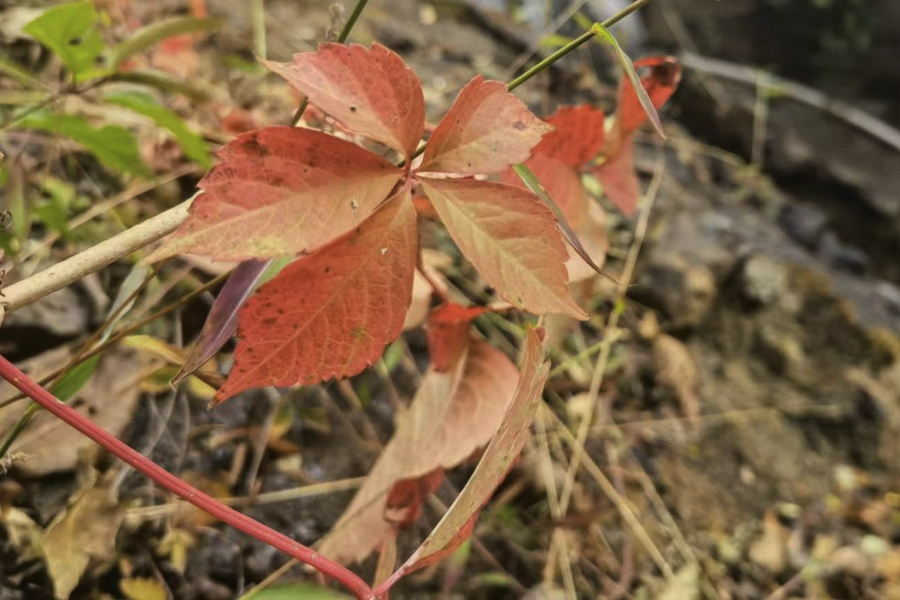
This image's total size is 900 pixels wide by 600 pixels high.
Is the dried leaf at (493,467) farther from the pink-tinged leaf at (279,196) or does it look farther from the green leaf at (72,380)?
the green leaf at (72,380)

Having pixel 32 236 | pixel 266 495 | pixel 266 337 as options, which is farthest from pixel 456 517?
pixel 32 236

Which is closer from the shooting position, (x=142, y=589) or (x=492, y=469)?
(x=492, y=469)

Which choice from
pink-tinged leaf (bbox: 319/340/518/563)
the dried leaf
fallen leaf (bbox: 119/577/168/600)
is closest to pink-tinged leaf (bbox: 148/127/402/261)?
the dried leaf

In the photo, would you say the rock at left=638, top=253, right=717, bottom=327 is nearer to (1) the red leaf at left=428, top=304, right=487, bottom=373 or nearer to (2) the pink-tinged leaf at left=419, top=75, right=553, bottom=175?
(1) the red leaf at left=428, top=304, right=487, bottom=373

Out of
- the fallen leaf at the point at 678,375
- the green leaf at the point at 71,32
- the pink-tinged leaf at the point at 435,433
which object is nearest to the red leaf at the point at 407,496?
the pink-tinged leaf at the point at 435,433

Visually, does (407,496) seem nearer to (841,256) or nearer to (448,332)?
(448,332)

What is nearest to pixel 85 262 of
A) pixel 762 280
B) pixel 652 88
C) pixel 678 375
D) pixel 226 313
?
pixel 226 313
